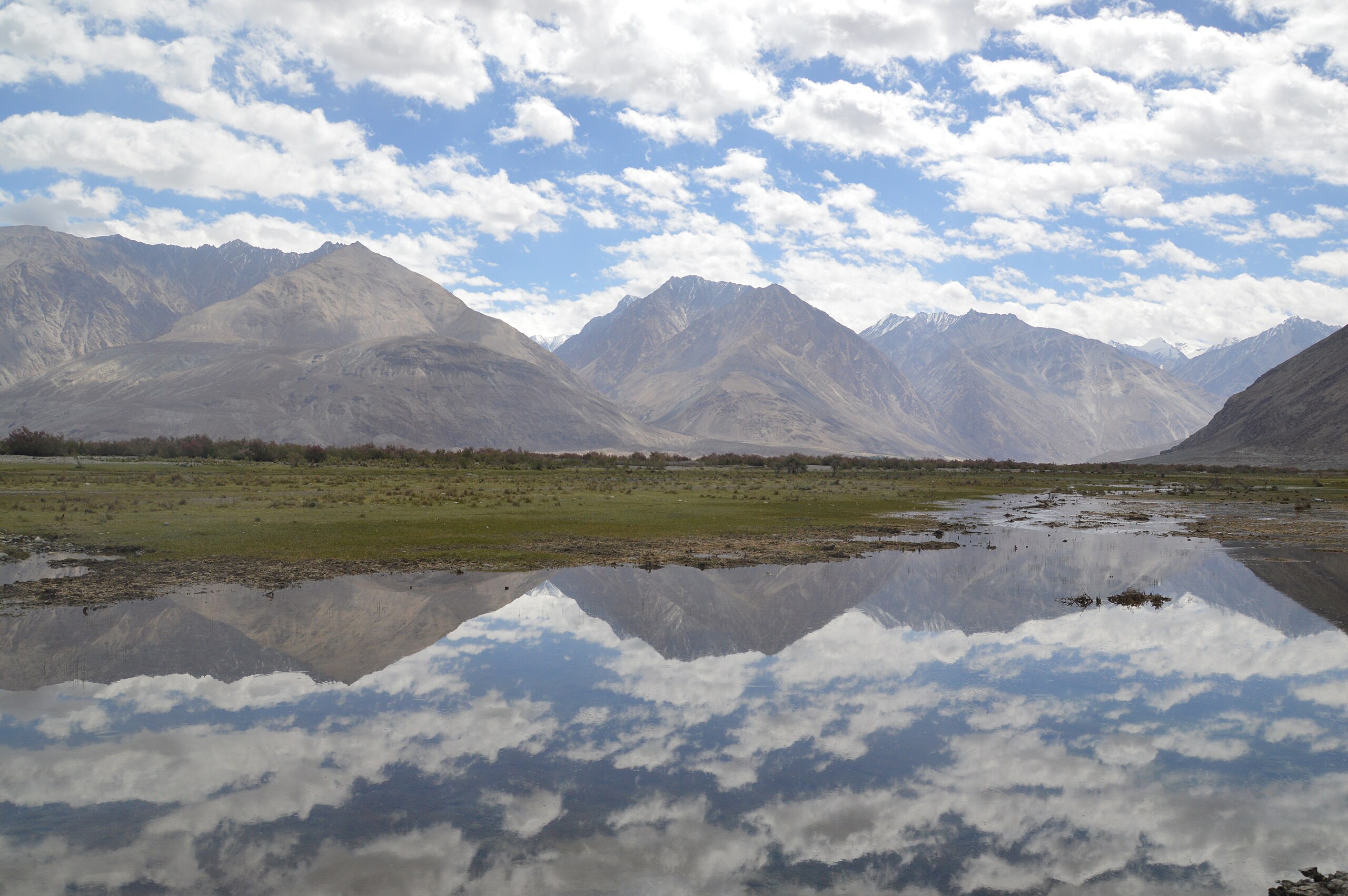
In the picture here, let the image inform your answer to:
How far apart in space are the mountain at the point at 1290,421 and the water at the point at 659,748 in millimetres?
151483

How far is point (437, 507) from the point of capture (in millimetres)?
43094

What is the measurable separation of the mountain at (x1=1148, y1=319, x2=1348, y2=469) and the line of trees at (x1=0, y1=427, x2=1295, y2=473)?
28621mm

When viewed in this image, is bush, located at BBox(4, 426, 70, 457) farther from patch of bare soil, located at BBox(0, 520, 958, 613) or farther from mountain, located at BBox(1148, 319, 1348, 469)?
mountain, located at BBox(1148, 319, 1348, 469)

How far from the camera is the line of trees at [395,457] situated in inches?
3696

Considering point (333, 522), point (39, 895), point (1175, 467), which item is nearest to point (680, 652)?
point (39, 895)

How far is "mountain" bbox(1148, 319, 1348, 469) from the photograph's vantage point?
150 metres

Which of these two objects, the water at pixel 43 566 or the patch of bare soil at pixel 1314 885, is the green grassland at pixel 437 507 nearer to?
the water at pixel 43 566

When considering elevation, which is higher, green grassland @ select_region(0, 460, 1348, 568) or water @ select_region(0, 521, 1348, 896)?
green grassland @ select_region(0, 460, 1348, 568)

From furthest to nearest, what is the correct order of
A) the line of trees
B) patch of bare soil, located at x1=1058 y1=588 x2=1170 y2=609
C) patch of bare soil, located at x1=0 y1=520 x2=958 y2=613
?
the line of trees
patch of bare soil, located at x1=1058 y1=588 x2=1170 y2=609
patch of bare soil, located at x1=0 y1=520 x2=958 y2=613

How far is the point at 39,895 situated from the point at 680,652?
1102 centimetres

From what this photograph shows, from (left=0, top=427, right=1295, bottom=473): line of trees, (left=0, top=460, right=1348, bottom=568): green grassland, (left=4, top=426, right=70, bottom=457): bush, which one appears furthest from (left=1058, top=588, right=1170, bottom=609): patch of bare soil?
(left=4, top=426, right=70, bottom=457): bush

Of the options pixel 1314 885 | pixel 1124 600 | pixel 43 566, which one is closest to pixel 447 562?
pixel 43 566

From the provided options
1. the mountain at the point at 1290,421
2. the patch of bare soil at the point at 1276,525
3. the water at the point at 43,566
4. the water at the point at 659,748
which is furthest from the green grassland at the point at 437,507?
the mountain at the point at 1290,421

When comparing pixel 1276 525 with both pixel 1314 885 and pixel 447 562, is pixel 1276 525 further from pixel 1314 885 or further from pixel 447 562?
pixel 1314 885
